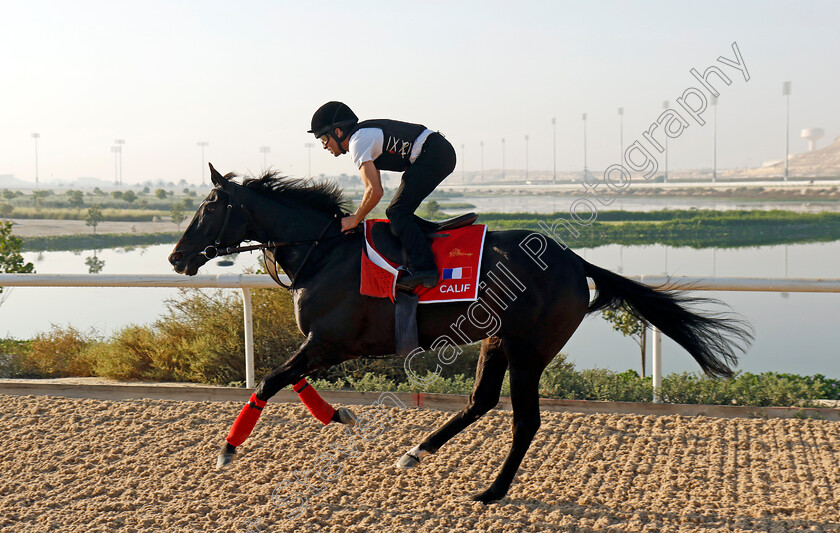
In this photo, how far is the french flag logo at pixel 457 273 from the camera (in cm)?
367

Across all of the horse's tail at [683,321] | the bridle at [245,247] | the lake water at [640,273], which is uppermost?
the bridle at [245,247]

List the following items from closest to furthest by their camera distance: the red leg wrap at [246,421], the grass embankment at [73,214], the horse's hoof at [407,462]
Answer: the red leg wrap at [246,421], the horse's hoof at [407,462], the grass embankment at [73,214]

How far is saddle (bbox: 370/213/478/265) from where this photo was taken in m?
3.72

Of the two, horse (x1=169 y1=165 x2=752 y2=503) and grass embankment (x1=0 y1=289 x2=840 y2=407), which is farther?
grass embankment (x1=0 y1=289 x2=840 y2=407)

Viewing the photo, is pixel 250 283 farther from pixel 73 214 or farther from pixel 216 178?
pixel 73 214

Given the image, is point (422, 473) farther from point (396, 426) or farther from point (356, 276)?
point (356, 276)

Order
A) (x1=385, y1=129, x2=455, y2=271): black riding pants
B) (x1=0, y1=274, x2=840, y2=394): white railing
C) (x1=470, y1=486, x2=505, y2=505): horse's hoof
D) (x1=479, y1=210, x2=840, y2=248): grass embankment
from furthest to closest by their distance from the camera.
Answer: (x1=479, y1=210, x2=840, y2=248): grass embankment, (x1=0, y1=274, x2=840, y2=394): white railing, (x1=385, y1=129, x2=455, y2=271): black riding pants, (x1=470, y1=486, x2=505, y2=505): horse's hoof

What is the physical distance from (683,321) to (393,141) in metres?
1.93

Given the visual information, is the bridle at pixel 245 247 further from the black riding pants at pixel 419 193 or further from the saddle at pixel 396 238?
the black riding pants at pixel 419 193

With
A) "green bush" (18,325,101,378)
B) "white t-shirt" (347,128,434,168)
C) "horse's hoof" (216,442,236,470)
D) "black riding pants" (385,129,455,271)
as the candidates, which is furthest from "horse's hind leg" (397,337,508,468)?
"green bush" (18,325,101,378)

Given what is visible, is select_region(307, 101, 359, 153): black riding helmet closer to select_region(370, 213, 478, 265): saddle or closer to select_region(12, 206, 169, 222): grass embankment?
select_region(370, 213, 478, 265): saddle

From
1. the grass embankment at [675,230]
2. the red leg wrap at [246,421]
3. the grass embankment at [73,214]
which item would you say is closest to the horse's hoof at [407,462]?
the red leg wrap at [246,421]

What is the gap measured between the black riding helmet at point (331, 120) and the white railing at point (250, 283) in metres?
1.69

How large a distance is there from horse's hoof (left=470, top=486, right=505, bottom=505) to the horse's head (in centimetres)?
189
